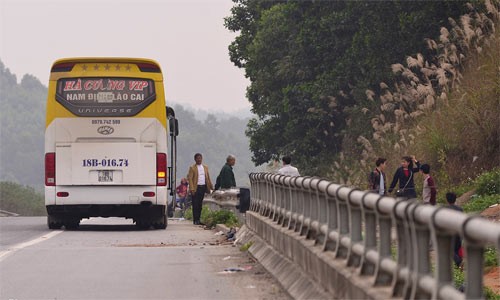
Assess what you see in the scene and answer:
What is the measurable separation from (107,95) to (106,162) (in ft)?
4.72

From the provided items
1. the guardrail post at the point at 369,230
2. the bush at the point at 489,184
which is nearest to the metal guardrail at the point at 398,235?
the guardrail post at the point at 369,230

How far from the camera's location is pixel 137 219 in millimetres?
27250

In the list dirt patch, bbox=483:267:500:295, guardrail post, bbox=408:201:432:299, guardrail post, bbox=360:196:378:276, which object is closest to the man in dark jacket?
dirt patch, bbox=483:267:500:295

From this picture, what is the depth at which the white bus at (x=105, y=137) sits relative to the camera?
2545 cm

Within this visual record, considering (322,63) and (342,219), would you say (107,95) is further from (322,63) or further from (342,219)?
(322,63)

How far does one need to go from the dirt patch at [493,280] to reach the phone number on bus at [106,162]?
30.5 ft

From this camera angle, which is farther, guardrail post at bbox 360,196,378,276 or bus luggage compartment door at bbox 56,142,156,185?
bus luggage compartment door at bbox 56,142,156,185

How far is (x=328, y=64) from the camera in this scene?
49469 mm

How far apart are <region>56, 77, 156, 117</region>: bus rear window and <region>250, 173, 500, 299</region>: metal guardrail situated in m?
12.2

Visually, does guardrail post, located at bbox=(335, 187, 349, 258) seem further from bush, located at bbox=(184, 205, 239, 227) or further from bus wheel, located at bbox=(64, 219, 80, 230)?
bus wheel, located at bbox=(64, 219, 80, 230)

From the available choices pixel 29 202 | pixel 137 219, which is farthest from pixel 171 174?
pixel 29 202

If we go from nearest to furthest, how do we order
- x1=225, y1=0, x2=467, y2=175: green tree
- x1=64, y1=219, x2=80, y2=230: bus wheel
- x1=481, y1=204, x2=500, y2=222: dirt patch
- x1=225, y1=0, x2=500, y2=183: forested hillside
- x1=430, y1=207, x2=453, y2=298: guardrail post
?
1. x1=430, y1=207, x2=453, y2=298: guardrail post
2. x1=481, y1=204, x2=500, y2=222: dirt patch
3. x1=64, y1=219, x2=80, y2=230: bus wheel
4. x1=225, y1=0, x2=500, y2=183: forested hillside
5. x1=225, y1=0, x2=467, y2=175: green tree

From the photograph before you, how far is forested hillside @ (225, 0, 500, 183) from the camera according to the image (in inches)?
1652

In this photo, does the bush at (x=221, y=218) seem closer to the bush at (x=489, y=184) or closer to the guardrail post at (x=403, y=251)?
the bush at (x=489, y=184)
